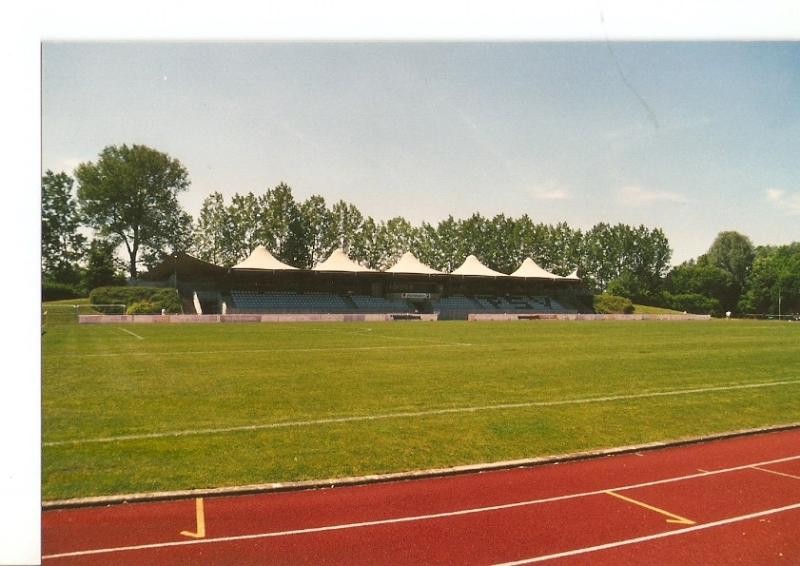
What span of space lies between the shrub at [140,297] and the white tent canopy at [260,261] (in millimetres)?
4392

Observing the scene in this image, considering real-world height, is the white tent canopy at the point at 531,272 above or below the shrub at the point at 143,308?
above

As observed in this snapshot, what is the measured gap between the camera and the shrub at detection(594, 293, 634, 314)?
52344 millimetres

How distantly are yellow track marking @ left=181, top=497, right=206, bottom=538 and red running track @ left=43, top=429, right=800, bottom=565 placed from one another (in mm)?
10

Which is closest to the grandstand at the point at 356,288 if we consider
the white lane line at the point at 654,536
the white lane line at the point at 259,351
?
the white lane line at the point at 259,351

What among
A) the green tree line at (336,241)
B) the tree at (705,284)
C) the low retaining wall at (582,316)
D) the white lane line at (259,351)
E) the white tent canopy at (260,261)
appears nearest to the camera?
the green tree line at (336,241)

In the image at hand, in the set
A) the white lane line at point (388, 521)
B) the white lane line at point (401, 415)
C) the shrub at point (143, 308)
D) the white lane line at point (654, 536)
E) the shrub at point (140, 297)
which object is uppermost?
the shrub at point (140, 297)

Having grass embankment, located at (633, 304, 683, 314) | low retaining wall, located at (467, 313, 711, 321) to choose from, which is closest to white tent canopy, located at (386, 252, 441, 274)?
low retaining wall, located at (467, 313, 711, 321)

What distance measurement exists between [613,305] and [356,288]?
25.2 meters

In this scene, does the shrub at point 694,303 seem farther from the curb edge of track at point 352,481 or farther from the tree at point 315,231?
the curb edge of track at point 352,481

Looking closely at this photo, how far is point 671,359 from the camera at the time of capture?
58.2 feet

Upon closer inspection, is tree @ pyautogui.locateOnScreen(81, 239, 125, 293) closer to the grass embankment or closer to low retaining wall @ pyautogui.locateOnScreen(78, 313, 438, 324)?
low retaining wall @ pyautogui.locateOnScreen(78, 313, 438, 324)

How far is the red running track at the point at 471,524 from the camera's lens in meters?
5.04

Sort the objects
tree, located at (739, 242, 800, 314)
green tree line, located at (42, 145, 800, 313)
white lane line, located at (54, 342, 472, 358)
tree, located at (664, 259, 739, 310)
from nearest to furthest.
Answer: green tree line, located at (42, 145, 800, 313) → white lane line, located at (54, 342, 472, 358) → tree, located at (739, 242, 800, 314) → tree, located at (664, 259, 739, 310)

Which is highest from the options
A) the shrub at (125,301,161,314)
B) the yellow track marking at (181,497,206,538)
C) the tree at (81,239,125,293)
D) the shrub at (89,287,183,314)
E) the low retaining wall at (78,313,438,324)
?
the tree at (81,239,125,293)
